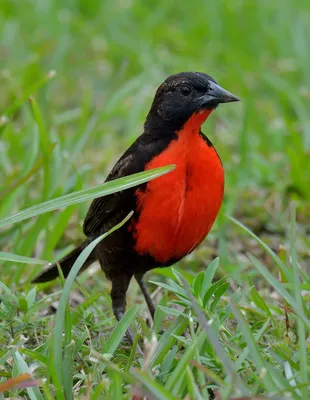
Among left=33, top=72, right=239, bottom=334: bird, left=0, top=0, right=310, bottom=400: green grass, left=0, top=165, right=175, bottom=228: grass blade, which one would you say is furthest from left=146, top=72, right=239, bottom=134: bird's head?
left=0, top=165, right=175, bottom=228: grass blade

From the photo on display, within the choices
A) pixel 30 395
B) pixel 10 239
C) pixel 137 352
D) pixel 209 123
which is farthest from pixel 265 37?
pixel 30 395

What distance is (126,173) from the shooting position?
13.5 ft

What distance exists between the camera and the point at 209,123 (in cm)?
724

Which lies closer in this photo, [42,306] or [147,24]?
[42,306]

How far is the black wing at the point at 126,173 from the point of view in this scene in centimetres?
409

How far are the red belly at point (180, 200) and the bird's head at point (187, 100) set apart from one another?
10 centimetres

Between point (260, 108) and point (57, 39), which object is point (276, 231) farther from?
point (57, 39)

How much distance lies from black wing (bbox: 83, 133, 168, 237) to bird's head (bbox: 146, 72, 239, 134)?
12 cm

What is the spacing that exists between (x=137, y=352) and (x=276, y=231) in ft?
7.08

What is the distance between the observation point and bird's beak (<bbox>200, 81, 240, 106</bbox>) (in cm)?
419

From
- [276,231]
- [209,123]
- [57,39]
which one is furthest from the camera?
[57,39]

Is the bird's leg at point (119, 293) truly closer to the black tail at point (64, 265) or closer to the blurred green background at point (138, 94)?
the black tail at point (64, 265)

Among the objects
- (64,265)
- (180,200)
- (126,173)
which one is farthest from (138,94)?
(180,200)

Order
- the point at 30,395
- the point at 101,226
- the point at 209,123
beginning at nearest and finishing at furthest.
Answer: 1. the point at 30,395
2. the point at 101,226
3. the point at 209,123
